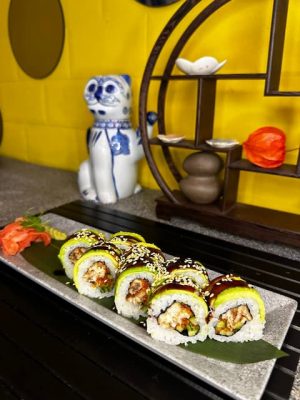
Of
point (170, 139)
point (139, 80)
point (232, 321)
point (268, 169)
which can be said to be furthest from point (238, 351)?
point (139, 80)

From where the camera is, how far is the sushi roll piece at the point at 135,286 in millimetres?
608

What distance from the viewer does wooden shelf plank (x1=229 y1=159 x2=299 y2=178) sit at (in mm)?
860

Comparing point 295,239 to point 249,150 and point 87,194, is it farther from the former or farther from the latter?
point 87,194

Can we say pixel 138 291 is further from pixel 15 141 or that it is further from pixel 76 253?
pixel 15 141

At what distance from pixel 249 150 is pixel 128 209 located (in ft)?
1.69

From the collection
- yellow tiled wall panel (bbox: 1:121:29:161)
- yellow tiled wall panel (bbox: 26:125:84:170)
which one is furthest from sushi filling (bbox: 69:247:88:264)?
yellow tiled wall panel (bbox: 1:121:29:161)

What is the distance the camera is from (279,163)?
0.90 m

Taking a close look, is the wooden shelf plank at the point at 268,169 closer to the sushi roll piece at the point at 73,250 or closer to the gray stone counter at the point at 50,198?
the gray stone counter at the point at 50,198

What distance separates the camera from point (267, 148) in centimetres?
89

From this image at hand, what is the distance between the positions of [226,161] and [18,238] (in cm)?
63

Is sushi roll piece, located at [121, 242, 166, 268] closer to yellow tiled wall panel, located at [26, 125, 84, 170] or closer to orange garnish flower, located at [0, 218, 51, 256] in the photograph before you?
orange garnish flower, located at [0, 218, 51, 256]

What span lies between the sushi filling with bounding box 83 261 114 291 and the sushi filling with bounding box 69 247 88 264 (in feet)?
0.23

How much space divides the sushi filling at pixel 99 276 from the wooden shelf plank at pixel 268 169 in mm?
494

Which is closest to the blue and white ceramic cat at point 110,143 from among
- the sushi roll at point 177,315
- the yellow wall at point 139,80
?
the yellow wall at point 139,80
